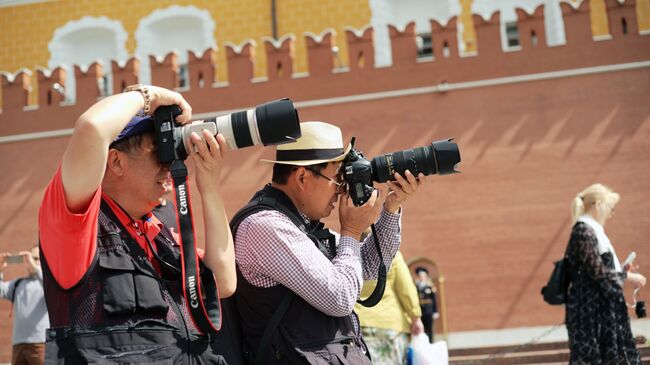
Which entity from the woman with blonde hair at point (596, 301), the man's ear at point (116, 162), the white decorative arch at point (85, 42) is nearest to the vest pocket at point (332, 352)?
the man's ear at point (116, 162)

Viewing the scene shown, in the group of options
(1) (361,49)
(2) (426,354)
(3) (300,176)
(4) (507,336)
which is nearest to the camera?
(3) (300,176)

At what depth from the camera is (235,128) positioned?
A: 230 centimetres

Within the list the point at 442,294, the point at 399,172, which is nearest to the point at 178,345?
the point at 399,172

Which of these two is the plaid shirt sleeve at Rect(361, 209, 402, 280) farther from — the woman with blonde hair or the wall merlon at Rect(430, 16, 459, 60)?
the wall merlon at Rect(430, 16, 459, 60)

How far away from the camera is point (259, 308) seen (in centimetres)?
269

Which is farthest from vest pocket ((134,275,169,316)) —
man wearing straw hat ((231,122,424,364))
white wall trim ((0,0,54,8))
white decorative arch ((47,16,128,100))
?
white wall trim ((0,0,54,8))

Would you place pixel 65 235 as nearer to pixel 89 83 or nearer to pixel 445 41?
pixel 445 41

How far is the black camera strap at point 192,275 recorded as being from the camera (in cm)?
215

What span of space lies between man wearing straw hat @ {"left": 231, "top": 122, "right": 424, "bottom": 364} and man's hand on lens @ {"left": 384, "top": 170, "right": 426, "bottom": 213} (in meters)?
0.19

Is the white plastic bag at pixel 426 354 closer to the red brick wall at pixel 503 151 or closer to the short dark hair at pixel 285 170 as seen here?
the short dark hair at pixel 285 170

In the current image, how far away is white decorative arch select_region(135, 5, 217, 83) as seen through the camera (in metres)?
19.5

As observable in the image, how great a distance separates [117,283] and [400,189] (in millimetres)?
1363

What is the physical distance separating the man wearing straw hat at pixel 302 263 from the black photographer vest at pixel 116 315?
0.48m

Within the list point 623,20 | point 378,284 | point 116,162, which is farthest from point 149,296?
point 623,20
